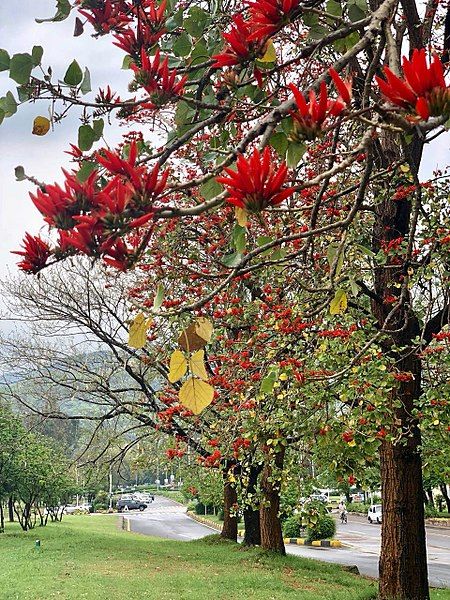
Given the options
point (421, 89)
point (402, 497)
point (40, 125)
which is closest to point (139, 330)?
point (40, 125)

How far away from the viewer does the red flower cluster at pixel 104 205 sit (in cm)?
103

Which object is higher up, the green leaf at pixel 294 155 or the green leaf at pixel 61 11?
the green leaf at pixel 61 11

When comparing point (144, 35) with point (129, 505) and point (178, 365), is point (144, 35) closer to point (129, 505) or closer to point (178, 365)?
point (178, 365)

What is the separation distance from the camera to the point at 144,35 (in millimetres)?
1574

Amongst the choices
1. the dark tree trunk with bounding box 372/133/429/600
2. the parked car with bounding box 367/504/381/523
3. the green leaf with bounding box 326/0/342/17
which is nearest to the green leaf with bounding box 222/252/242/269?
the green leaf with bounding box 326/0/342/17

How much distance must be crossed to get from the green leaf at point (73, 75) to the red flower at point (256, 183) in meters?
0.74

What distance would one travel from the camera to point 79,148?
149cm

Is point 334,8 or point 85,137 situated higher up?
point 334,8

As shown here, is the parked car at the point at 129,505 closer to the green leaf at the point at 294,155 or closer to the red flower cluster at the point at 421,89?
the green leaf at the point at 294,155

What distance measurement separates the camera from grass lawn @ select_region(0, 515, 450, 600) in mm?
9234

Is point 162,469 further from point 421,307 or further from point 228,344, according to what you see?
point 421,307

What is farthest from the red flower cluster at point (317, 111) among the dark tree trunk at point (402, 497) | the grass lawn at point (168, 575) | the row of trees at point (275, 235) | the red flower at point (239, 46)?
the grass lawn at point (168, 575)

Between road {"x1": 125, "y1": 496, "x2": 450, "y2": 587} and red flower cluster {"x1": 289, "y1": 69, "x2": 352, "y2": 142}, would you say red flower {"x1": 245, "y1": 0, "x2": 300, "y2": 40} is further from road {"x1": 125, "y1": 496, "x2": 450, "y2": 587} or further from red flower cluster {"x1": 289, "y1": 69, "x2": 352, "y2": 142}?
road {"x1": 125, "y1": 496, "x2": 450, "y2": 587}

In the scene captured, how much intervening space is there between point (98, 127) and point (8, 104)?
12.3 inches
